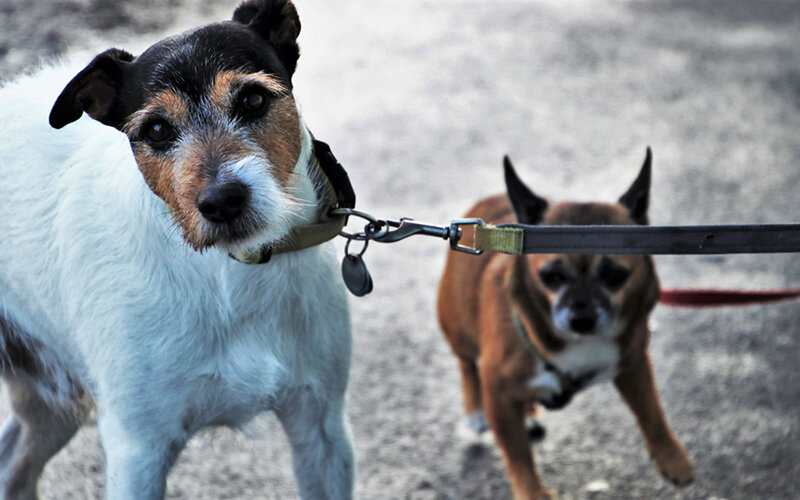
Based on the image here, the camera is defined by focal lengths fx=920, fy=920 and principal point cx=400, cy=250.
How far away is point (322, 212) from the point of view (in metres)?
2.33

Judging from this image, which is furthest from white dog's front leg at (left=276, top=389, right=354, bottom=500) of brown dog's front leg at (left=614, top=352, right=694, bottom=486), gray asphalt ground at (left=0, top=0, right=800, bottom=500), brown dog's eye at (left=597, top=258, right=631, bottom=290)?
brown dog's front leg at (left=614, top=352, right=694, bottom=486)

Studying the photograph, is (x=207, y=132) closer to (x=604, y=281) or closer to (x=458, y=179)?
(x=604, y=281)

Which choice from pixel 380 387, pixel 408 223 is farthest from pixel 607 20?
pixel 408 223

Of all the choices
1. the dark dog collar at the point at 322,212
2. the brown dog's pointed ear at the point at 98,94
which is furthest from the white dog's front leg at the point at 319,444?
the brown dog's pointed ear at the point at 98,94

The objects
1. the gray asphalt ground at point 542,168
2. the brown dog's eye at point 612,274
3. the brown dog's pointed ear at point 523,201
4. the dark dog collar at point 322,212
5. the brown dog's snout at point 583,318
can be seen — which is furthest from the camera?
the gray asphalt ground at point 542,168

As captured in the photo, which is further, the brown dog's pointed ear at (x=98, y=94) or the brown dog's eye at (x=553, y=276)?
the brown dog's eye at (x=553, y=276)

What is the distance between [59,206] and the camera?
2361 mm

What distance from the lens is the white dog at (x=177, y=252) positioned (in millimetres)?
1996

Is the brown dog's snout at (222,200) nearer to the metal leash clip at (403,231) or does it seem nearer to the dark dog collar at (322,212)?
the dark dog collar at (322,212)

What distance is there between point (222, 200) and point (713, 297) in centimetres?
236

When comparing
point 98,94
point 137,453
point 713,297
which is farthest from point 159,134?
point 713,297

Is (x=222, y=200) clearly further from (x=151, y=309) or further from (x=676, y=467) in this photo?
(x=676, y=467)

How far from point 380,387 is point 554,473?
2.99ft

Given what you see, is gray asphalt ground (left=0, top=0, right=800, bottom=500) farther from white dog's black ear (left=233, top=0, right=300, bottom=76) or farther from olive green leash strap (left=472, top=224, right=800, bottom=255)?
white dog's black ear (left=233, top=0, right=300, bottom=76)
